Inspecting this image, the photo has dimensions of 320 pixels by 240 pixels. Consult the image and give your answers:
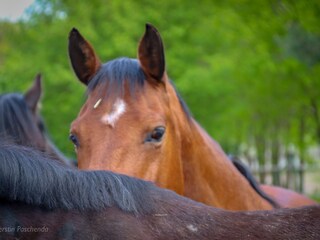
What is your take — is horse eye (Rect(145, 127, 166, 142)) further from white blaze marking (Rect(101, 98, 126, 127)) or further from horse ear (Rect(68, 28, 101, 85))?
horse ear (Rect(68, 28, 101, 85))

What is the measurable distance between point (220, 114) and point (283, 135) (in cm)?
429

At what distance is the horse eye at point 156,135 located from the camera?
415cm

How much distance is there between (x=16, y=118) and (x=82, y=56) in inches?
97.3

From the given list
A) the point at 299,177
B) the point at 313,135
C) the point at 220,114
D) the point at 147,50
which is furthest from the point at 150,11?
the point at 147,50

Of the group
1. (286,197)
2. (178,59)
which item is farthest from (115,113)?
(178,59)

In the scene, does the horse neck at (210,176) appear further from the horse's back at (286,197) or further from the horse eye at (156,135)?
the horse's back at (286,197)

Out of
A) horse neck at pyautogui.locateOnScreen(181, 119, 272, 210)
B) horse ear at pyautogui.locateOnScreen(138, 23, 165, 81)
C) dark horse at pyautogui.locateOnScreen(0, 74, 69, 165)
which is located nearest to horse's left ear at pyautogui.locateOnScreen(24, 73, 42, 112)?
dark horse at pyautogui.locateOnScreen(0, 74, 69, 165)

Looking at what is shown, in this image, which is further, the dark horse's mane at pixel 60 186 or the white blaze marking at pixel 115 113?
the white blaze marking at pixel 115 113

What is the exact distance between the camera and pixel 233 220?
2.63m

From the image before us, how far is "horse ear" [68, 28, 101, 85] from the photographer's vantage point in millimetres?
4691

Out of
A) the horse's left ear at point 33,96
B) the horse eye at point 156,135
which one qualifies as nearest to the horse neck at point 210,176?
the horse eye at point 156,135

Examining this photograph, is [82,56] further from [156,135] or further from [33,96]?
[33,96]

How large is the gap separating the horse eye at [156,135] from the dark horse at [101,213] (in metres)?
1.43

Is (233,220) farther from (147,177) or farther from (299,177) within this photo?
(299,177)
